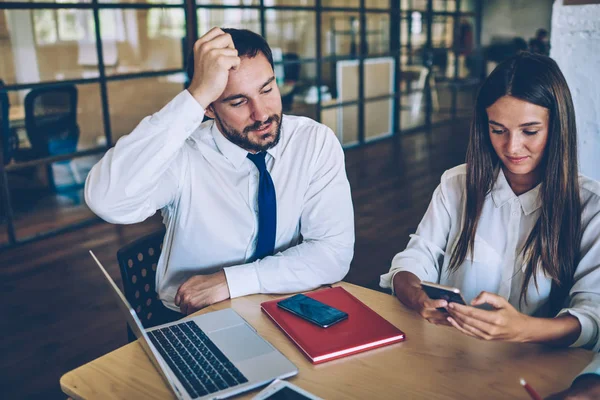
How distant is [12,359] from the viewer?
2.72 meters

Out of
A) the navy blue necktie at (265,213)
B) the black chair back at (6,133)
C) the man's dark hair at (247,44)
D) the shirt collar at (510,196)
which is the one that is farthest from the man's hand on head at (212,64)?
the black chair back at (6,133)

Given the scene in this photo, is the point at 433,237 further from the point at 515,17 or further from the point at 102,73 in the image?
the point at 515,17

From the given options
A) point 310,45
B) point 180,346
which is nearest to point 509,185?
point 180,346

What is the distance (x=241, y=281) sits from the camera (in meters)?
1.55

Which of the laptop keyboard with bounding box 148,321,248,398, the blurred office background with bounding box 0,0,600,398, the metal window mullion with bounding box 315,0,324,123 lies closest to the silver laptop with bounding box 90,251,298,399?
the laptop keyboard with bounding box 148,321,248,398

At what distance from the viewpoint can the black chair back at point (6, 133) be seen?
4262mm

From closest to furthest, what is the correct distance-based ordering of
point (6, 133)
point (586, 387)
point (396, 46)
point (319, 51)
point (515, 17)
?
point (586, 387), point (6, 133), point (319, 51), point (396, 46), point (515, 17)

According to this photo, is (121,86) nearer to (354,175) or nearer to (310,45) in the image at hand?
(310,45)

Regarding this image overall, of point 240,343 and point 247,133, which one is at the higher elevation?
point 247,133

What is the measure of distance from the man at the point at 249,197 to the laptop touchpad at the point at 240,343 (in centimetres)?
27

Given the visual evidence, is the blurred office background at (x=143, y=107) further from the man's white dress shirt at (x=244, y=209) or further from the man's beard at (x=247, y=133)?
the man's beard at (x=247, y=133)

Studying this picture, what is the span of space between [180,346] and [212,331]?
0.29ft

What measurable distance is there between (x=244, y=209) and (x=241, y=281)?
0.29 metres

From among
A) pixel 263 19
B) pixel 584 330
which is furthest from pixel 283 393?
pixel 263 19
